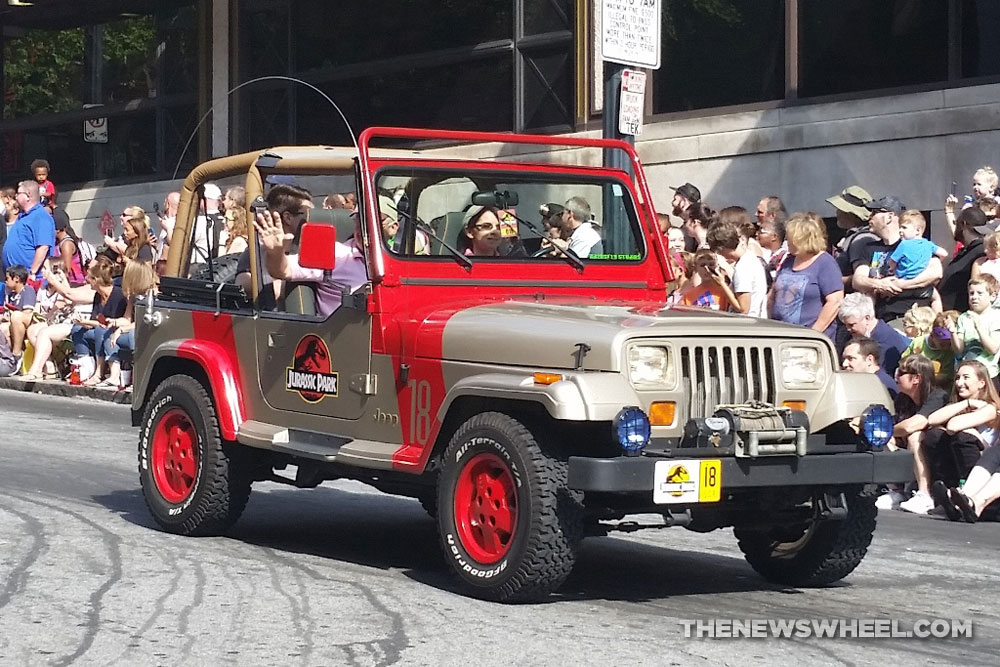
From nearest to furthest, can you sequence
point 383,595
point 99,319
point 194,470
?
1. point 383,595
2. point 194,470
3. point 99,319

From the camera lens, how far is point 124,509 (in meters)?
9.83

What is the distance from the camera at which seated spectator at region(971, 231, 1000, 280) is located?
1162cm

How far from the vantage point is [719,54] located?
1730 centimetres

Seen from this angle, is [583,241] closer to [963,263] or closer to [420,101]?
[963,263]

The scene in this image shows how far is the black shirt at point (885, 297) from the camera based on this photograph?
489 inches

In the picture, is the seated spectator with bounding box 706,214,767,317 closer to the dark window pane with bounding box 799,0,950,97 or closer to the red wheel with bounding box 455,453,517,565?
the dark window pane with bounding box 799,0,950,97

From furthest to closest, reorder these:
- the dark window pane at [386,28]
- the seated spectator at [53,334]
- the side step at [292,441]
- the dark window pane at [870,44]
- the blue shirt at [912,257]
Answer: the dark window pane at [386,28] → the seated spectator at [53,334] → the dark window pane at [870,44] → the blue shirt at [912,257] → the side step at [292,441]

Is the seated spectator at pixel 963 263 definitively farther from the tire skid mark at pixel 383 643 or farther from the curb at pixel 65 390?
the curb at pixel 65 390

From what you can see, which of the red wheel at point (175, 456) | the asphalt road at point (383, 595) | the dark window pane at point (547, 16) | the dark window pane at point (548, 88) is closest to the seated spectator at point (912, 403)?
the asphalt road at point (383, 595)

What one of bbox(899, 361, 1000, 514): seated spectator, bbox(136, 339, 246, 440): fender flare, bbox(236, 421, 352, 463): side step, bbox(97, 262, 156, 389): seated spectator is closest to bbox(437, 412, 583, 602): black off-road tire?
bbox(236, 421, 352, 463): side step

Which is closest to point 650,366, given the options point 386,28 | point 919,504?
point 919,504

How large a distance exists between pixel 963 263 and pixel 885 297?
0.59 metres

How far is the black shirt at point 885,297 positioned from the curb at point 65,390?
322 inches

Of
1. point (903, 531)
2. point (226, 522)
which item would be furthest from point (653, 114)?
point (226, 522)
